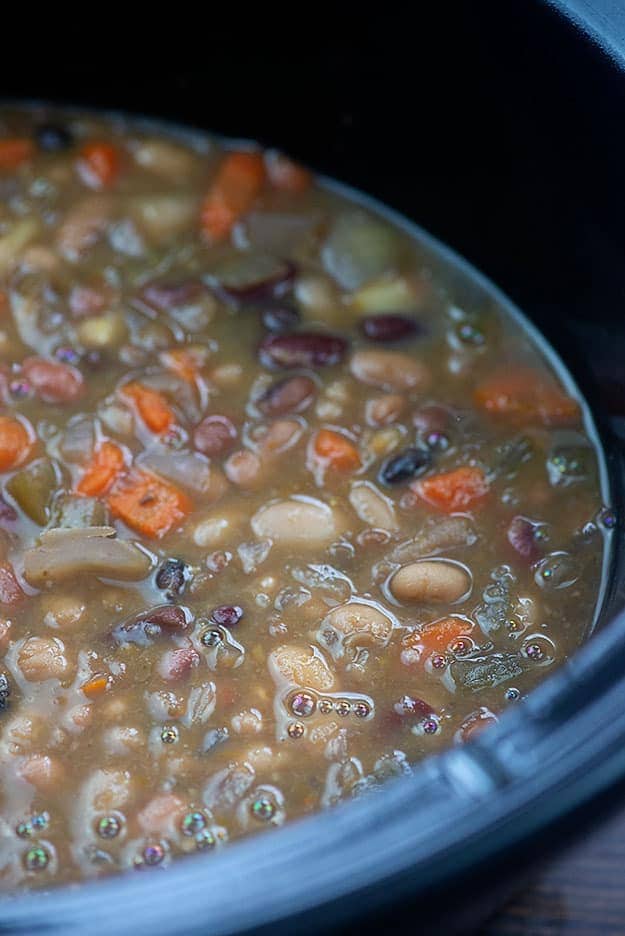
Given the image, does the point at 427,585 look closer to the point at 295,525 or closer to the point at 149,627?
the point at 295,525

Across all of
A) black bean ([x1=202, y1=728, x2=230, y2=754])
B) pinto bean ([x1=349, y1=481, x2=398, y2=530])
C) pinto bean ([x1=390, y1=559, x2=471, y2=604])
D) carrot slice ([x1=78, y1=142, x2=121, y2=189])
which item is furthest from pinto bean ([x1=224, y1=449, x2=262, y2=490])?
carrot slice ([x1=78, y1=142, x2=121, y2=189])

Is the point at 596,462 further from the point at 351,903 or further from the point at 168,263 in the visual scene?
the point at 351,903

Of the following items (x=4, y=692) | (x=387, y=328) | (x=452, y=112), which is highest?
(x=452, y=112)

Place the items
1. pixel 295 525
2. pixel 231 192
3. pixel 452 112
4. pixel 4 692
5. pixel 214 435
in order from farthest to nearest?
pixel 231 192, pixel 452 112, pixel 214 435, pixel 295 525, pixel 4 692

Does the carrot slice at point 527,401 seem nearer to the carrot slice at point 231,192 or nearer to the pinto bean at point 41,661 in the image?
the carrot slice at point 231,192

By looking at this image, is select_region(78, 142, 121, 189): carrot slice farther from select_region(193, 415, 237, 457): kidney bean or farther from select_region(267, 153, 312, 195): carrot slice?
select_region(193, 415, 237, 457): kidney bean

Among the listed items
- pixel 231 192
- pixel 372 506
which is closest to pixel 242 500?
pixel 372 506

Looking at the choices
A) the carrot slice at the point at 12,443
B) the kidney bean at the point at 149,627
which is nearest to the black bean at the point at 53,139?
the carrot slice at the point at 12,443

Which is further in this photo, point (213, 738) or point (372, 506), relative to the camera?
point (372, 506)
